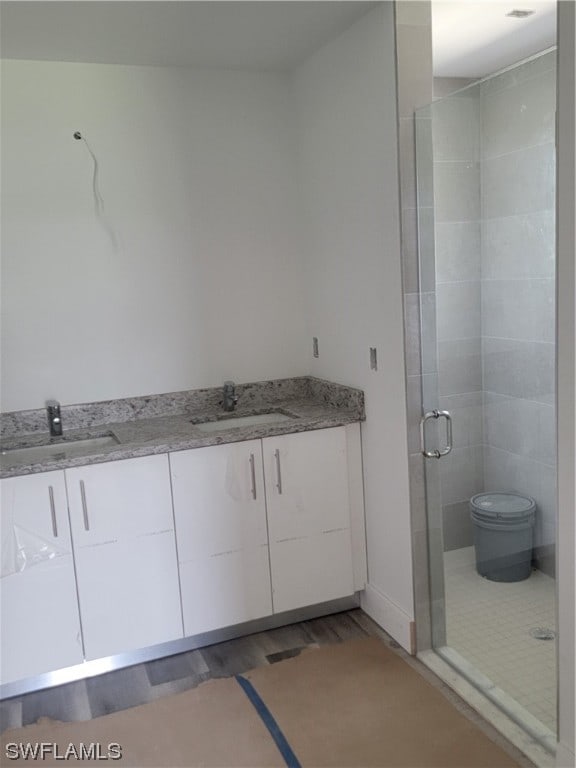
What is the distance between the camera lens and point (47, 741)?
7.94ft

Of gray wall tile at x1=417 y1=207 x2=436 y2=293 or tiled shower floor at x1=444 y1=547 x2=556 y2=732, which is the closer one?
tiled shower floor at x1=444 y1=547 x2=556 y2=732

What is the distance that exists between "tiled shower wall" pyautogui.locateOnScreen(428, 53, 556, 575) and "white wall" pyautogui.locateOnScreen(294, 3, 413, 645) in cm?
18

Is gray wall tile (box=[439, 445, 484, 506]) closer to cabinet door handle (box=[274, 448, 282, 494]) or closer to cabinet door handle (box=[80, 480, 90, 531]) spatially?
cabinet door handle (box=[274, 448, 282, 494])

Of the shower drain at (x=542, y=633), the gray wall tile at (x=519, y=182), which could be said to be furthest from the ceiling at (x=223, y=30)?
the shower drain at (x=542, y=633)

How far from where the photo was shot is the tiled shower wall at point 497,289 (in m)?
2.21

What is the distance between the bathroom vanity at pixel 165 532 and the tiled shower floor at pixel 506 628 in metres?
0.53

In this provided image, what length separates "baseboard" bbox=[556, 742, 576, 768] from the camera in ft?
6.63

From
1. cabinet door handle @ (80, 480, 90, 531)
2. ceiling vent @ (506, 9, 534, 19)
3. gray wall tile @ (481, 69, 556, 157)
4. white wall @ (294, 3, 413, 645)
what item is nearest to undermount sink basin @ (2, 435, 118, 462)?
cabinet door handle @ (80, 480, 90, 531)

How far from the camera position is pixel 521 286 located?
2342 millimetres

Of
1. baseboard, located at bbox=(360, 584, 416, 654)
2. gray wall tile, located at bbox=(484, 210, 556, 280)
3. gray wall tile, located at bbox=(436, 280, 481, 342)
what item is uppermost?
gray wall tile, located at bbox=(484, 210, 556, 280)

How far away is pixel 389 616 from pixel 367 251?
1.49 meters

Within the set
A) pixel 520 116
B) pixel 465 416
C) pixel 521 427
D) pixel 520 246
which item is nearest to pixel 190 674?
pixel 465 416

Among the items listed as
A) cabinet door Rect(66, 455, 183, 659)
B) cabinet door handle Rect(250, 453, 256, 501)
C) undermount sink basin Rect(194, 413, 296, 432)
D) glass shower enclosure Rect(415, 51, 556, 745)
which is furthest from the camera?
undermount sink basin Rect(194, 413, 296, 432)

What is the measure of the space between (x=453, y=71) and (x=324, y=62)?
0.84 metres
